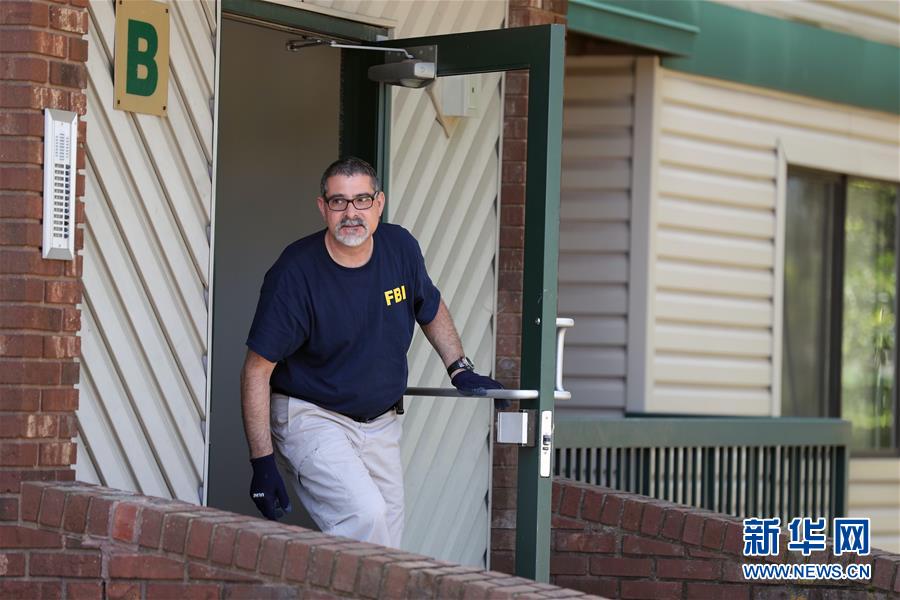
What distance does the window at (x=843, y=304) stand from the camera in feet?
35.0

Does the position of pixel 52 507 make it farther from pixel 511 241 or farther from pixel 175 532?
pixel 511 241

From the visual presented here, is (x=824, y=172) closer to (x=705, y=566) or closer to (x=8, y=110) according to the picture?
(x=705, y=566)

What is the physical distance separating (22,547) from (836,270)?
708cm

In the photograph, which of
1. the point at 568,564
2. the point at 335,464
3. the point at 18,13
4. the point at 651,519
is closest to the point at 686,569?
the point at 651,519

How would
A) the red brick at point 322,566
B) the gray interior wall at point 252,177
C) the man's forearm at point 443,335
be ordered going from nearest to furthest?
the red brick at point 322,566
the man's forearm at point 443,335
the gray interior wall at point 252,177

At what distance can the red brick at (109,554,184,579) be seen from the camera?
4.92 metres

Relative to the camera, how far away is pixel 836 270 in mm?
10781

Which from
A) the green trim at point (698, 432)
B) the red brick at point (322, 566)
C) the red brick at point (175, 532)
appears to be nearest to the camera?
the red brick at point (322, 566)

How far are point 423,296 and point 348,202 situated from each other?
575 millimetres

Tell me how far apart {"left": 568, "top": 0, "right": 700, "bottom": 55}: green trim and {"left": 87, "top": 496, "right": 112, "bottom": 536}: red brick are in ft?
15.6

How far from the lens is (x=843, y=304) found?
10.8 meters

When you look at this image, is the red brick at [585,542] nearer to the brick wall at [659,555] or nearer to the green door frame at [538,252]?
the brick wall at [659,555]

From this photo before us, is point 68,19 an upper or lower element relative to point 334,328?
upper

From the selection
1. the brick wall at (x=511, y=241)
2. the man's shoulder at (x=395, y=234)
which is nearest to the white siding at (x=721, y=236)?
the brick wall at (x=511, y=241)
